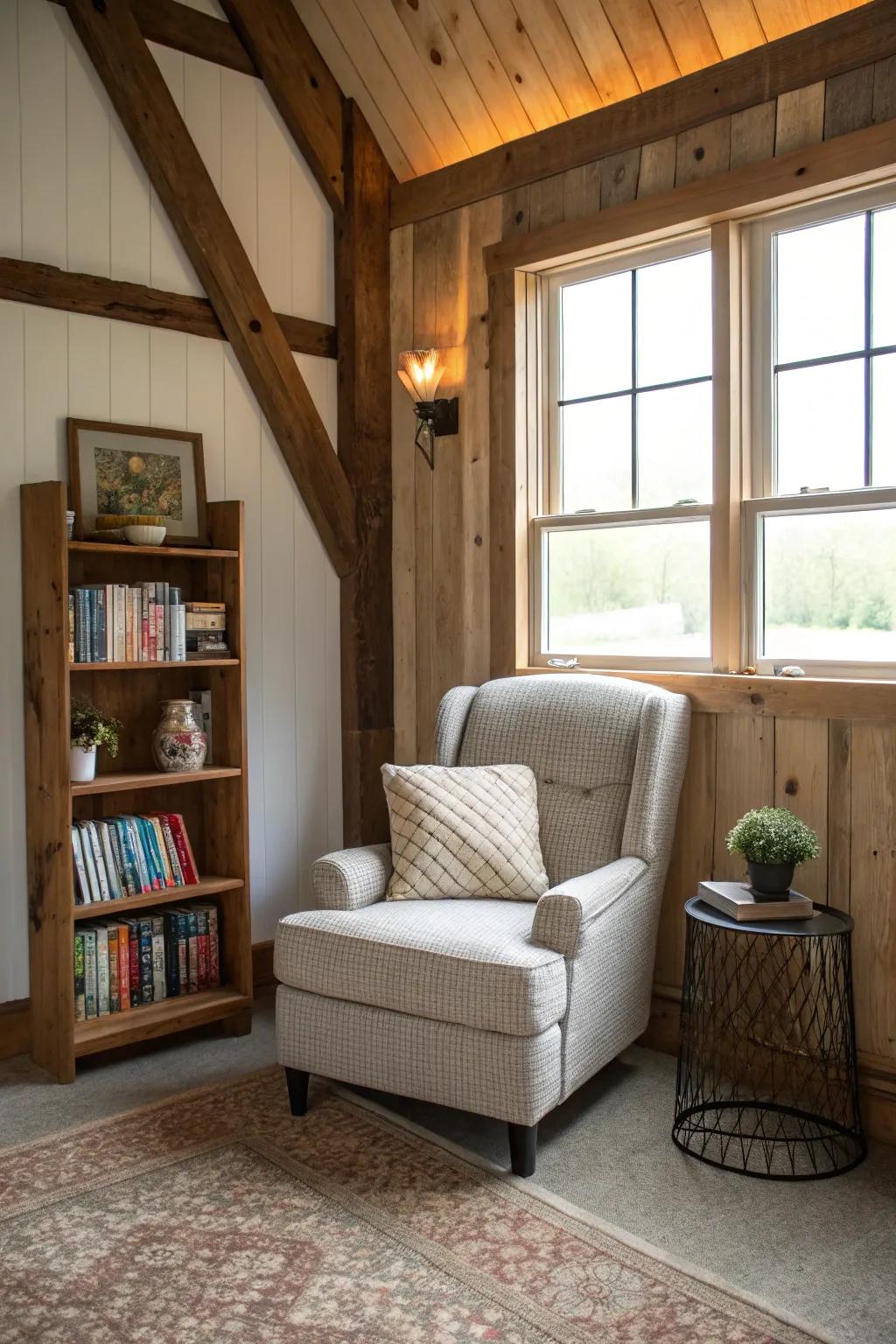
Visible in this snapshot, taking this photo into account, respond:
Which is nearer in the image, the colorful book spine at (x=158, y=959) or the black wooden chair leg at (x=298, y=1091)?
the black wooden chair leg at (x=298, y=1091)

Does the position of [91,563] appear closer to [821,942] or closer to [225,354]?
[225,354]

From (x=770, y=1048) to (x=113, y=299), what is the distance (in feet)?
8.98

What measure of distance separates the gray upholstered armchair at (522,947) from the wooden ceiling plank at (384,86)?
1862 mm

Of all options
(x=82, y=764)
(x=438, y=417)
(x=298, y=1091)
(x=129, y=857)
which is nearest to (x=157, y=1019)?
(x=129, y=857)

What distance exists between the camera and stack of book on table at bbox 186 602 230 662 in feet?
10.9

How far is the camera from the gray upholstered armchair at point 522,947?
2455 millimetres

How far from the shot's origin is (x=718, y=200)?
300cm

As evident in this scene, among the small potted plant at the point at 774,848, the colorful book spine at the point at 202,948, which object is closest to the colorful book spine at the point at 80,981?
the colorful book spine at the point at 202,948

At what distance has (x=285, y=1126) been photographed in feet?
8.87

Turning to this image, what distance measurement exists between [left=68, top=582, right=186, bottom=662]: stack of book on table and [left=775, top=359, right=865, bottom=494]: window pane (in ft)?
5.62

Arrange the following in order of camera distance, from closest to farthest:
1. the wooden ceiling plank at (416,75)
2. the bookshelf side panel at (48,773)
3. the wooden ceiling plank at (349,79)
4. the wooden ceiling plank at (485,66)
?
the bookshelf side panel at (48,773) < the wooden ceiling plank at (485,66) < the wooden ceiling plank at (416,75) < the wooden ceiling plank at (349,79)

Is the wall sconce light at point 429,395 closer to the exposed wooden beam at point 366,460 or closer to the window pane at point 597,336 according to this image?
the exposed wooden beam at point 366,460

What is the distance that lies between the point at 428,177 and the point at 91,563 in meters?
1.72

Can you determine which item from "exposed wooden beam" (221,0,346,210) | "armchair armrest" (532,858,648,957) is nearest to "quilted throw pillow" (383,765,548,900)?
"armchair armrest" (532,858,648,957)
